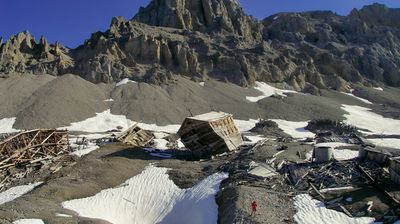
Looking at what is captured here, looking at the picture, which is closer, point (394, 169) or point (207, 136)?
point (394, 169)

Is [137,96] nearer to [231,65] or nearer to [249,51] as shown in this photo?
[231,65]

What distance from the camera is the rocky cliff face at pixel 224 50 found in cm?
10841

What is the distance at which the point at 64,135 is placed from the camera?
43.6 m

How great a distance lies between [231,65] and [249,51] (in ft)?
44.2

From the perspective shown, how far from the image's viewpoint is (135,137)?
46.2m

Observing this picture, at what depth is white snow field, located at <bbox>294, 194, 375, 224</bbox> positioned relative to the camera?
22.4m

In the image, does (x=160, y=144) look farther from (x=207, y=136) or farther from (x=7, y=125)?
(x=7, y=125)

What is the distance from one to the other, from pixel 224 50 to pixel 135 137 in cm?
8087

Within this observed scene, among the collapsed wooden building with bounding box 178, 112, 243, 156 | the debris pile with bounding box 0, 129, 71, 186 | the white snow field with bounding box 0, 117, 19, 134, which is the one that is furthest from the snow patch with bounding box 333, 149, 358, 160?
the white snow field with bounding box 0, 117, 19, 134

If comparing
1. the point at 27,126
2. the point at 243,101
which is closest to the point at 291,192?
the point at 27,126

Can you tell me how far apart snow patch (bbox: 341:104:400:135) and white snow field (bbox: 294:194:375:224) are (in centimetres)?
5630

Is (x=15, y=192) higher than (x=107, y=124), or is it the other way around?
(x=107, y=124)

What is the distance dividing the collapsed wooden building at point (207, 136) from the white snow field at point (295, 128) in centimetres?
3085

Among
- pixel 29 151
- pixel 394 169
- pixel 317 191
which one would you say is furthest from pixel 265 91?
pixel 317 191
